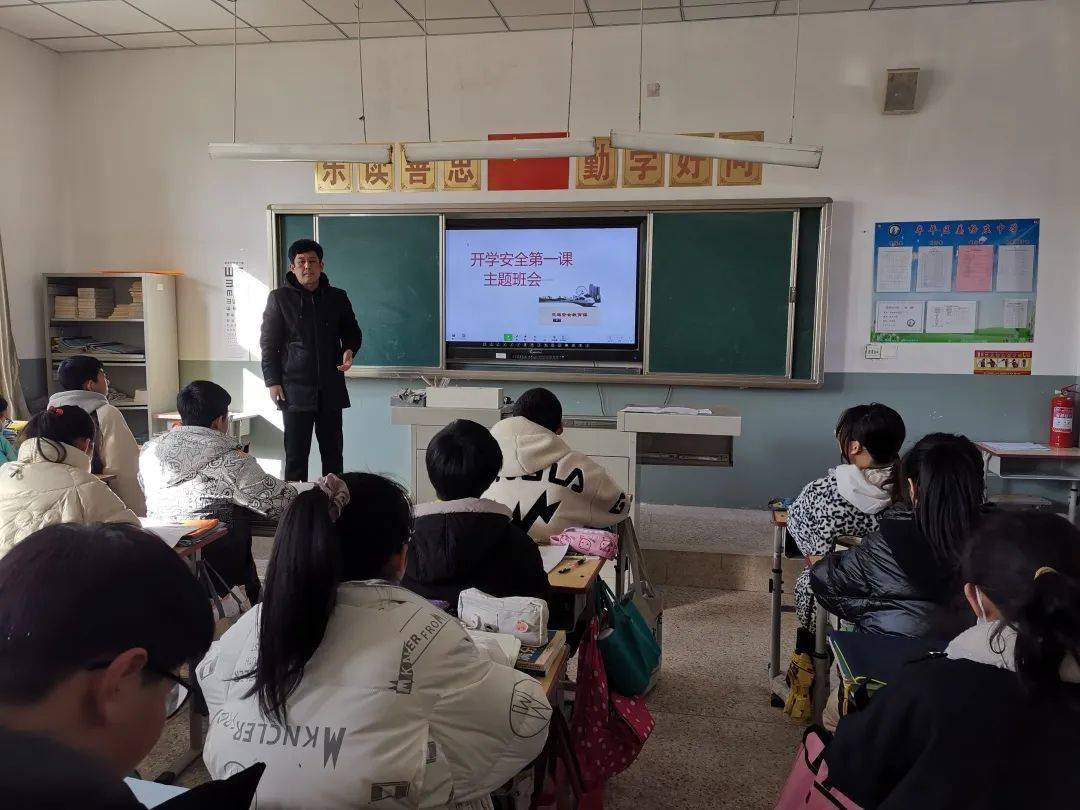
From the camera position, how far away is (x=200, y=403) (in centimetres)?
264

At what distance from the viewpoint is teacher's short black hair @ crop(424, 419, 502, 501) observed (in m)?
1.90

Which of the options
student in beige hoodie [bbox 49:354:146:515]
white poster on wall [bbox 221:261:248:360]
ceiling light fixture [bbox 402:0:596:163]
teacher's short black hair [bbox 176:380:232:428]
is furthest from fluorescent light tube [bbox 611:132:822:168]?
white poster on wall [bbox 221:261:248:360]

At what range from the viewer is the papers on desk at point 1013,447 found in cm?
421

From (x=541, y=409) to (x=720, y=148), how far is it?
169cm

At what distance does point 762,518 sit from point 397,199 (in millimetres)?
3155

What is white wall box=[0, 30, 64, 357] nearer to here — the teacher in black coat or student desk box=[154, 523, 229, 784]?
the teacher in black coat

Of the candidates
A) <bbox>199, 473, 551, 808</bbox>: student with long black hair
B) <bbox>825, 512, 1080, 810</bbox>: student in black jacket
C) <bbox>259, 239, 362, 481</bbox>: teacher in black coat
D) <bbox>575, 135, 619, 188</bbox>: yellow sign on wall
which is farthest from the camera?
<bbox>575, 135, 619, 188</bbox>: yellow sign on wall

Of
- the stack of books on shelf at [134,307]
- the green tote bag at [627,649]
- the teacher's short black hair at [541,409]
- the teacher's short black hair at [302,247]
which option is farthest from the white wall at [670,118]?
the green tote bag at [627,649]

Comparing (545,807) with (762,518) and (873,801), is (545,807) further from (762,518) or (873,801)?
(762,518)

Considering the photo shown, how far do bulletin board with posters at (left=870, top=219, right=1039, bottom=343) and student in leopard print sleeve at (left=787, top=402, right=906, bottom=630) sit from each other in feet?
7.84

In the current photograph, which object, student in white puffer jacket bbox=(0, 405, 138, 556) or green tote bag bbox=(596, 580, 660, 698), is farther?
student in white puffer jacket bbox=(0, 405, 138, 556)

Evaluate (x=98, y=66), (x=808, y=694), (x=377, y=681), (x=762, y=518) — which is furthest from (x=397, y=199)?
(x=377, y=681)

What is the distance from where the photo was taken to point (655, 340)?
4832 mm

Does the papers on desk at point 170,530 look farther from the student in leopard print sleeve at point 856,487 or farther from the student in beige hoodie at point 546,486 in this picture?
the student in leopard print sleeve at point 856,487
